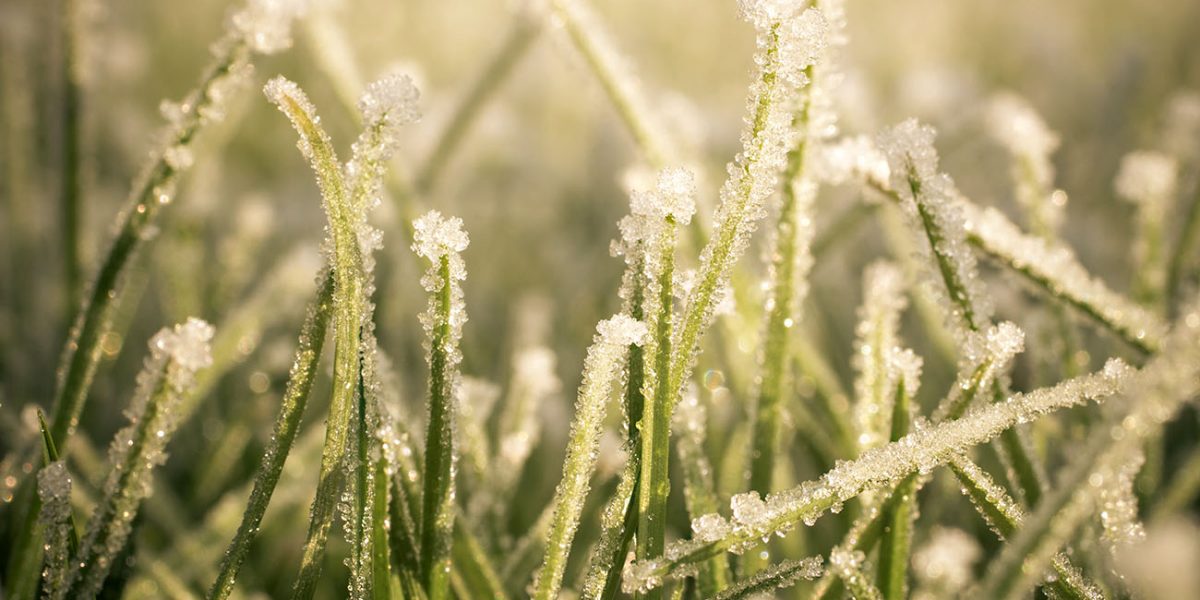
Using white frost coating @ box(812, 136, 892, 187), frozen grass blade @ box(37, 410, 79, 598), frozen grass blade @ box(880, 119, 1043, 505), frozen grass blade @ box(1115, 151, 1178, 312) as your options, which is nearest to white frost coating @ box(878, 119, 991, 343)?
frozen grass blade @ box(880, 119, 1043, 505)

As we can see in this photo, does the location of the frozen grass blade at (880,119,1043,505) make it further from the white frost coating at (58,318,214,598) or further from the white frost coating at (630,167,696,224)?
the white frost coating at (58,318,214,598)

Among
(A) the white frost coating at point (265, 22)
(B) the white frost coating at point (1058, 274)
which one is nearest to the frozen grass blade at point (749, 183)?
(B) the white frost coating at point (1058, 274)

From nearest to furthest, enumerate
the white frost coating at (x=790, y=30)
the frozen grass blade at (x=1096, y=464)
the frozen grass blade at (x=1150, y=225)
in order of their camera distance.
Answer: the frozen grass blade at (x=1096, y=464)
the white frost coating at (x=790, y=30)
the frozen grass blade at (x=1150, y=225)

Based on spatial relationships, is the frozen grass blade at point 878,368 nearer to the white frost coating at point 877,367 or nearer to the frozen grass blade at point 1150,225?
the white frost coating at point 877,367

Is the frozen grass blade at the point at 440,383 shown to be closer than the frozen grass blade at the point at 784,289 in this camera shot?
Yes

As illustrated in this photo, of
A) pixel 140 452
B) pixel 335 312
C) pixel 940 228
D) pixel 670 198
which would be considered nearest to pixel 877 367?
pixel 940 228

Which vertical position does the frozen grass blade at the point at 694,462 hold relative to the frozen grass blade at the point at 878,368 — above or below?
below

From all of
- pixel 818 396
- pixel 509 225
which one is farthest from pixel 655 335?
pixel 509 225
